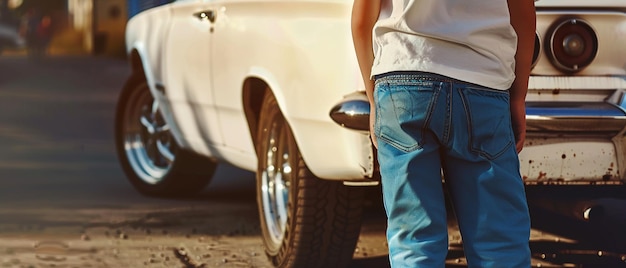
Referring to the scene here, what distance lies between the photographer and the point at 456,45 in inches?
131

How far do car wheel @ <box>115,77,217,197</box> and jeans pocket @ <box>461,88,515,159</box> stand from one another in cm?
421

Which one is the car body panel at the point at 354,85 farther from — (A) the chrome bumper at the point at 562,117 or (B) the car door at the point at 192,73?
(B) the car door at the point at 192,73

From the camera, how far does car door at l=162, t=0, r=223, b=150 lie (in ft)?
20.4

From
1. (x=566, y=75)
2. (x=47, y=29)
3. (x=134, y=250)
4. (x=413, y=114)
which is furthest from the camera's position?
(x=47, y=29)

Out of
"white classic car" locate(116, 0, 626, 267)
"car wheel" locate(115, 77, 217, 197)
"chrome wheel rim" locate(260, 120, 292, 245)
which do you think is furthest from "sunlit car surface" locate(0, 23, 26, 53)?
"chrome wheel rim" locate(260, 120, 292, 245)

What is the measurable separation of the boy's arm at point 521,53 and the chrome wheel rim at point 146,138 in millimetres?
4282

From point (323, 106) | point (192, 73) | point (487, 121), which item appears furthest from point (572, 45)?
point (192, 73)

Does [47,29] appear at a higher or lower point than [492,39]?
lower

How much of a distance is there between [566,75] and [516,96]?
4.31ft

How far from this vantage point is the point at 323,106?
4.86 m

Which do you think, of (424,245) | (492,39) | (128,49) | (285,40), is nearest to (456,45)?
(492,39)

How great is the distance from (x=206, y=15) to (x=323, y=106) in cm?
147

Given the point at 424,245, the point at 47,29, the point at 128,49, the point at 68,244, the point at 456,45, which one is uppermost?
the point at 456,45

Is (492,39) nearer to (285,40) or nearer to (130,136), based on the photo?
(285,40)
